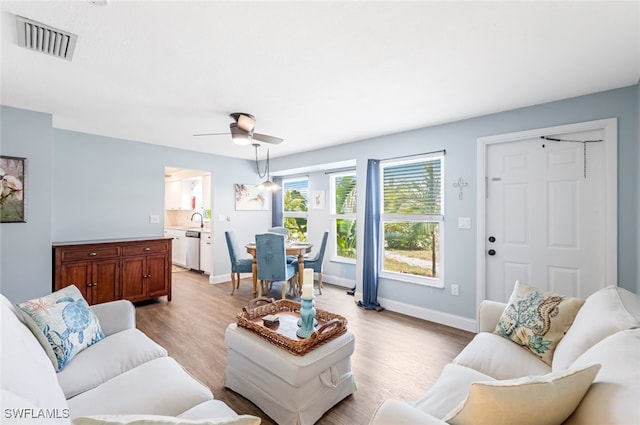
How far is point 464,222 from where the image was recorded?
3.27m

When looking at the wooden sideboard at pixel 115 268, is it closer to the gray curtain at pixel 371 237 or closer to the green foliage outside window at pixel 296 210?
the green foliage outside window at pixel 296 210

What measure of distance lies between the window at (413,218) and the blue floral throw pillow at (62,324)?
130 inches

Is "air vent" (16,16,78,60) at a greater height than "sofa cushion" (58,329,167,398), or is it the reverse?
"air vent" (16,16,78,60)

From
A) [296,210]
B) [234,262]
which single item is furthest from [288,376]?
[296,210]

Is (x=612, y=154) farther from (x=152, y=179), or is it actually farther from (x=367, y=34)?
(x=152, y=179)

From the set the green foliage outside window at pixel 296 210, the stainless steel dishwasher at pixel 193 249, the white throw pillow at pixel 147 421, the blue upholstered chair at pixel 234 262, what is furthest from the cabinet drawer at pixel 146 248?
the white throw pillow at pixel 147 421

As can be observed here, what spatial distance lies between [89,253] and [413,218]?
166 inches

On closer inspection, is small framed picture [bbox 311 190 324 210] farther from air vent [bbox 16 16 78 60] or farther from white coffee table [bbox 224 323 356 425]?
air vent [bbox 16 16 78 60]

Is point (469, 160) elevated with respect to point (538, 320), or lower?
elevated

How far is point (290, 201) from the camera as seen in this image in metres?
Result: 6.24

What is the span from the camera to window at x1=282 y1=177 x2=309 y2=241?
5.98 metres

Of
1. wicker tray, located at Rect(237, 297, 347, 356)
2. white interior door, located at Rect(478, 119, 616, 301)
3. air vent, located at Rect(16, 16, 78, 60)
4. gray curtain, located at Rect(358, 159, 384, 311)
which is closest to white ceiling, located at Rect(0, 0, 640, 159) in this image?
air vent, located at Rect(16, 16, 78, 60)

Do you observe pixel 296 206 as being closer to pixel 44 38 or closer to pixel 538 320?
pixel 44 38

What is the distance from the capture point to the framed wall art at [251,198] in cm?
568
